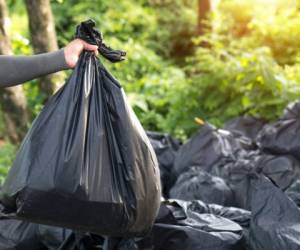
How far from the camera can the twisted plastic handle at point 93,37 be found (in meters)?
2.21

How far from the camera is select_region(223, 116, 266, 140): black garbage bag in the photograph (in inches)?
181

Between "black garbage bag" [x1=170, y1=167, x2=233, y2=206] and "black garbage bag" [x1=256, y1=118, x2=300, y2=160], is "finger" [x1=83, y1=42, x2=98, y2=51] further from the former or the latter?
"black garbage bag" [x1=256, y1=118, x2=300, y2=160]

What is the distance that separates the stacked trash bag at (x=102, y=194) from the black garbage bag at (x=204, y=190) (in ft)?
1.61

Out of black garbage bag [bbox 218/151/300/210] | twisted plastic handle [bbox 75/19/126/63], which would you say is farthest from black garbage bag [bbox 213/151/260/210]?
twisted plastic handle [bbox 75/19/126/63]

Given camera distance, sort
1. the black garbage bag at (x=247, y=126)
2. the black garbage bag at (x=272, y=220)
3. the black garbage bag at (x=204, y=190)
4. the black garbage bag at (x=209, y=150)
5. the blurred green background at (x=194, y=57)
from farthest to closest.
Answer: the blurred green background at (x=194, y=57)
the black garbage bag at (x=247, y=126)
the black garbage bag at (x=209, y=150)
the black garbage bag at (x=204, y=190)
the black garbage bag at (x=272, y=220)

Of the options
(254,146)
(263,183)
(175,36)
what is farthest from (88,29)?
(175,36)

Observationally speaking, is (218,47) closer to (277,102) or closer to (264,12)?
(264,12)

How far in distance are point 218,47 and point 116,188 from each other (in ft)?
14.0

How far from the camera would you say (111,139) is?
213 centimetres

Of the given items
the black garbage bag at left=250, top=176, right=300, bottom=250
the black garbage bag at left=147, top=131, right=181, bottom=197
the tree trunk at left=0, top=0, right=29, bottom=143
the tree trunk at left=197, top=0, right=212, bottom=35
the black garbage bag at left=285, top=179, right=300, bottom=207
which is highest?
the tree trunk at left=197, top=0, right=212, bottom=35

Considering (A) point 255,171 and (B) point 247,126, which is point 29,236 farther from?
(B) point 247,126

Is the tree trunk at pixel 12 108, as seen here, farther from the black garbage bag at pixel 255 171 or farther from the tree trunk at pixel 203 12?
the tree trunk at pixel 203 12

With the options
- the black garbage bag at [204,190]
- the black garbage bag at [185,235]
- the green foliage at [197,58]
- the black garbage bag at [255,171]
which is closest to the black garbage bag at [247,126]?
the green foliage at [197,58]

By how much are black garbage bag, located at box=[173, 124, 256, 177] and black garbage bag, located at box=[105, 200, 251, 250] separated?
129cm
